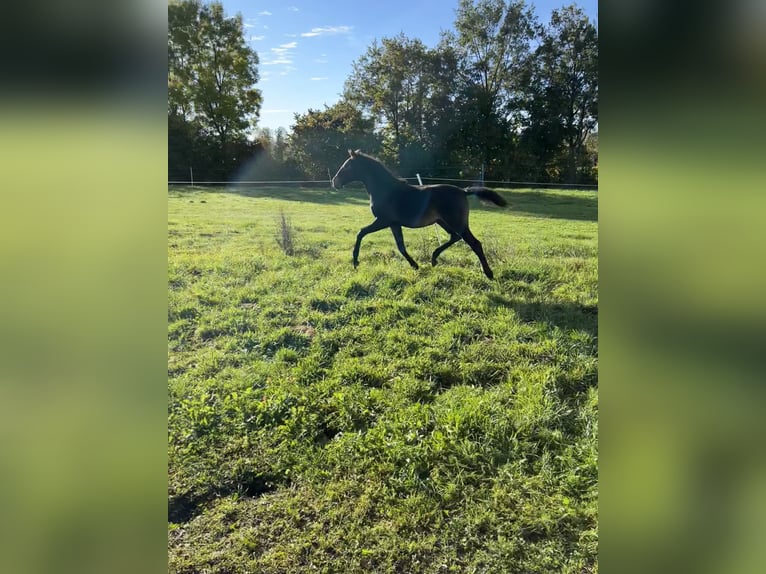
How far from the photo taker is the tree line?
3.22 metres

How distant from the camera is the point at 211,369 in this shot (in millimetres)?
3365

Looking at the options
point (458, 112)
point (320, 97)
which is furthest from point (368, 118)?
point (320, 97)

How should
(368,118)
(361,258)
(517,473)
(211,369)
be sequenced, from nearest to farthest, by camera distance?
(517,473), (211,369), (368,118), (361,258)

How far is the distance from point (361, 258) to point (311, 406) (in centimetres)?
211

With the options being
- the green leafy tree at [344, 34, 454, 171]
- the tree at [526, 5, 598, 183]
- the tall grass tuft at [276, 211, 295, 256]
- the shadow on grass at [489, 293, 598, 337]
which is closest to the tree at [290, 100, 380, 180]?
the green leafy tree at [344, 34, 454, 171]

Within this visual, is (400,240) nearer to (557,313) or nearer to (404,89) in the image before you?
(404,89)

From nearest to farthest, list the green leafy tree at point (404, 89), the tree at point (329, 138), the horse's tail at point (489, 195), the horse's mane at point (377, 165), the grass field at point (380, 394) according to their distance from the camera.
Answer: the grass field at point (380, 394) < the green leafy tree at point (404, 89) < the tree at point (329, 138) < the horse's tail at point (489, 195) < the horse's mane at point (377, 165)

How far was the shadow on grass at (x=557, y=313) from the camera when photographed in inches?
142

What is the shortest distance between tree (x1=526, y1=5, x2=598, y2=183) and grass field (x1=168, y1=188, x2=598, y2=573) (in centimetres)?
39

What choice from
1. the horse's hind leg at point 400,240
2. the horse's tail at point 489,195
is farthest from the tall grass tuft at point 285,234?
the horse's tail at point 489,195

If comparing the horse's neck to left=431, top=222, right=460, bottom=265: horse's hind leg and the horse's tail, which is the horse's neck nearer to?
left=431, top=222, right=460, bottom=265: horse's hind leg

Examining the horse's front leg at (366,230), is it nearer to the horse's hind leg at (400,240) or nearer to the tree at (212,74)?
the horse's hind leg at (400,240)
